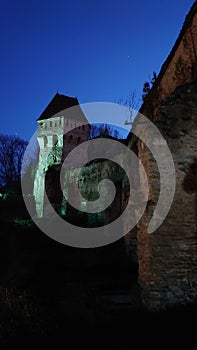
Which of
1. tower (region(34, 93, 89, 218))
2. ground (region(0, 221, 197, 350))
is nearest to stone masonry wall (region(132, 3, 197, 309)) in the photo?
ground (region(0, 221, 197, 350))

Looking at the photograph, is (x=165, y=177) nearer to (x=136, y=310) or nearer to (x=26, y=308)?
(x=136, y=310)

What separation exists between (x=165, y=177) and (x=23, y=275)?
19.4ft

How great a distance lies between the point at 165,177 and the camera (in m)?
6.50

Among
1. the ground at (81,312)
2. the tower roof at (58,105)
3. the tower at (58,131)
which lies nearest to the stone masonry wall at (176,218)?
the ground at (81,312)

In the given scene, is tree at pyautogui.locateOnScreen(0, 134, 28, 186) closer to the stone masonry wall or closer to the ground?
the ground

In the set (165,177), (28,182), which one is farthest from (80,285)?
(28,182)

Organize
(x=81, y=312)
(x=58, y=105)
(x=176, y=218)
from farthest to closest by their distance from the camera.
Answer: (x=58, y=105) → (x=176, y=218) → (x=81, y=312)

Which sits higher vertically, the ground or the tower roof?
the tower roof

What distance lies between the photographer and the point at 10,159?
38375mm

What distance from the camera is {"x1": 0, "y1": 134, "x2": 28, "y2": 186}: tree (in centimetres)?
3678

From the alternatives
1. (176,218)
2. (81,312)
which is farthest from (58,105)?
(81,312)

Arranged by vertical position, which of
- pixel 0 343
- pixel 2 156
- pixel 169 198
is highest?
pixel 2 156

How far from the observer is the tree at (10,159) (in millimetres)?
36781

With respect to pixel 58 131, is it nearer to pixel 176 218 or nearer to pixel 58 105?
pixel 58 105
